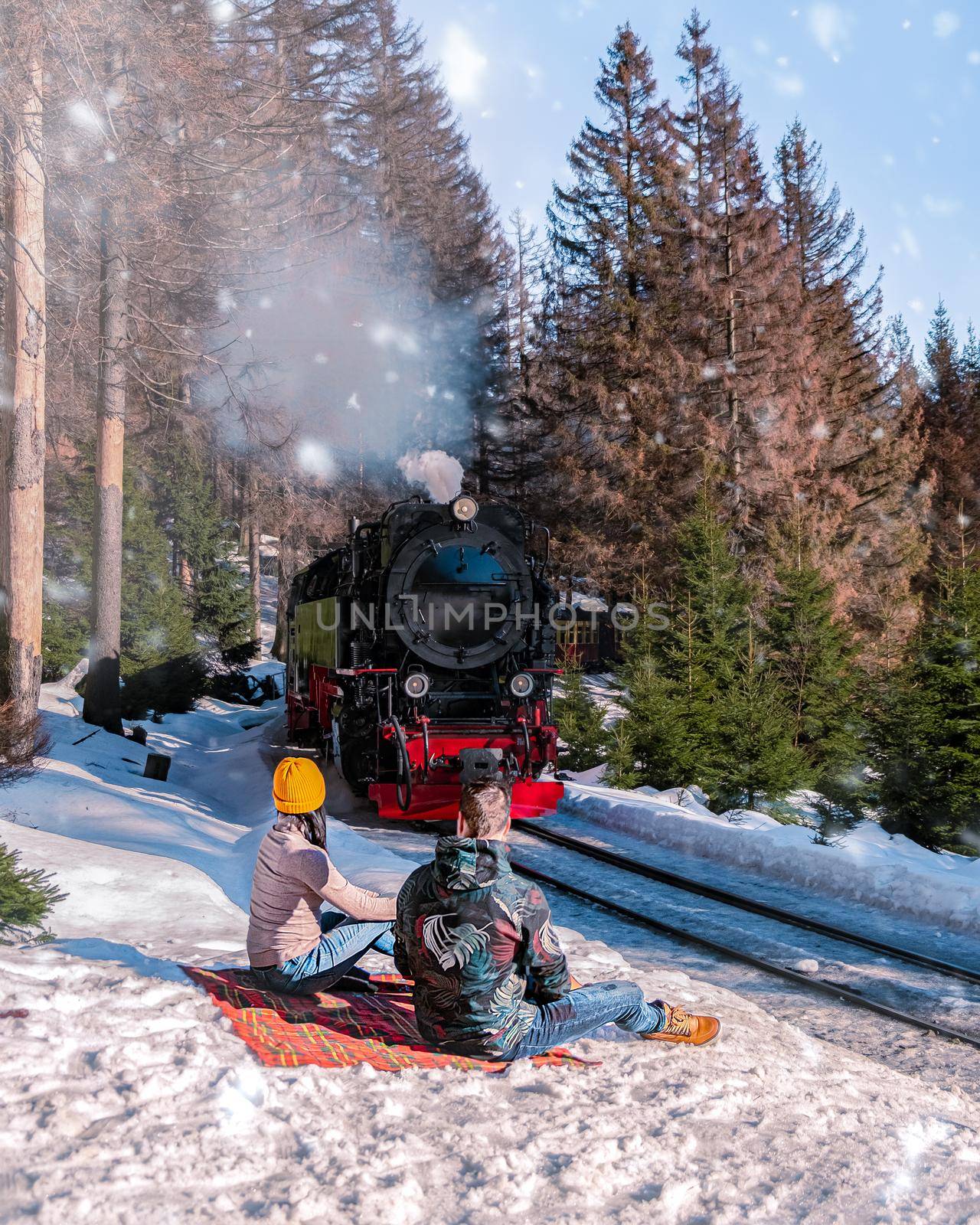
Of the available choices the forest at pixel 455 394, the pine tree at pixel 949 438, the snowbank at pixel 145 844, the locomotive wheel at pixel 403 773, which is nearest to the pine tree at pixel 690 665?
the forest at pixel 455 394

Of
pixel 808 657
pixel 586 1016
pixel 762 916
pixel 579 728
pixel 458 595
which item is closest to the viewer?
pixel 586 1016

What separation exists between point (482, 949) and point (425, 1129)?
0.65 metres

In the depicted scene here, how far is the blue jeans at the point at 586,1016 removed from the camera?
392 centimetres

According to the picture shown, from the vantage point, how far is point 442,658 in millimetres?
11211

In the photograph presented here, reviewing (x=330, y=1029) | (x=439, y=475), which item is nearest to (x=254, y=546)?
(x=439, y=475)

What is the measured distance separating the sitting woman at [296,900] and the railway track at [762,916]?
10.7 feet

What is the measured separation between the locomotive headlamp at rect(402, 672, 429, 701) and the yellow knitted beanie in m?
6.51

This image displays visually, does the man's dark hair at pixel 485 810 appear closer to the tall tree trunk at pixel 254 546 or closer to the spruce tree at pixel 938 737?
the spruce tree at pixel 938 737

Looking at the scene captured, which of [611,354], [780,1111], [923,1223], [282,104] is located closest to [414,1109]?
[780,1111]

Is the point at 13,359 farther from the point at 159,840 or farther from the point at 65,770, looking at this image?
the point at 159,840

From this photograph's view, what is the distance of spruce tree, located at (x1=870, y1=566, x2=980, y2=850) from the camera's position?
10922 mm

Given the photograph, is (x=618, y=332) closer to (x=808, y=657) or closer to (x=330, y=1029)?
(x=808, y=657)

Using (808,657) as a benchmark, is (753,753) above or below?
below

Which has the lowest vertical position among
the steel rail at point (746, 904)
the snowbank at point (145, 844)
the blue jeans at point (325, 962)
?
the steel rail at point (746, 904)
